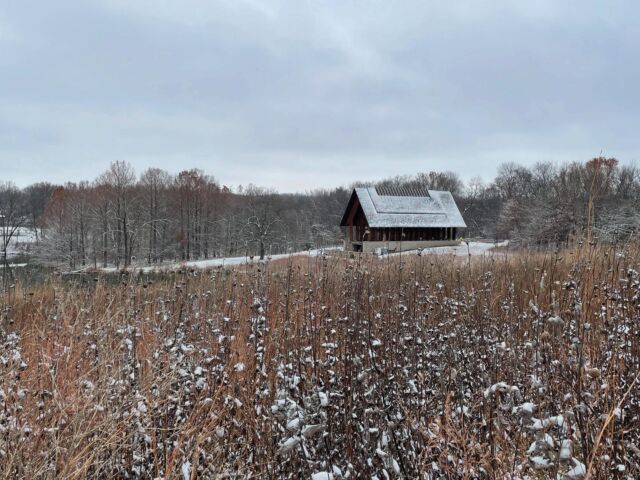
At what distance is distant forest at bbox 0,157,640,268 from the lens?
27.2 meters

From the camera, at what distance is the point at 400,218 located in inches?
1230

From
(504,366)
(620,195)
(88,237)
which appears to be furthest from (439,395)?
(88,237)

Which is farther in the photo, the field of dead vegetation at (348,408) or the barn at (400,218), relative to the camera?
the barn at (400,218)

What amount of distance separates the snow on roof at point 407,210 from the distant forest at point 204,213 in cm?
358

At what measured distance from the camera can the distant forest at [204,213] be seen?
27219 mm

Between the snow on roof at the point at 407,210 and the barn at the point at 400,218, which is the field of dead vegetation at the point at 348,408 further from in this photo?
the snow on roof at the point at 407,210

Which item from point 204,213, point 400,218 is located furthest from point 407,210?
point 204,213

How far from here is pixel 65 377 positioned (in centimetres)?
326

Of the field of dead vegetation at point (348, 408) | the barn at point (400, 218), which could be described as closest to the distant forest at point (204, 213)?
the barn at point (400, 218)

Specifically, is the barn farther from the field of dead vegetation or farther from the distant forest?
the field of dead vegetation

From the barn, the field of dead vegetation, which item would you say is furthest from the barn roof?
the field of dead vegetation

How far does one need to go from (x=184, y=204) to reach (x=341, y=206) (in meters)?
24.9

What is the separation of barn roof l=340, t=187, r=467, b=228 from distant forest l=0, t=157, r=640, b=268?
11.4 feet

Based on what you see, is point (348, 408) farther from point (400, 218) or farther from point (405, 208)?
point (405, 208)
